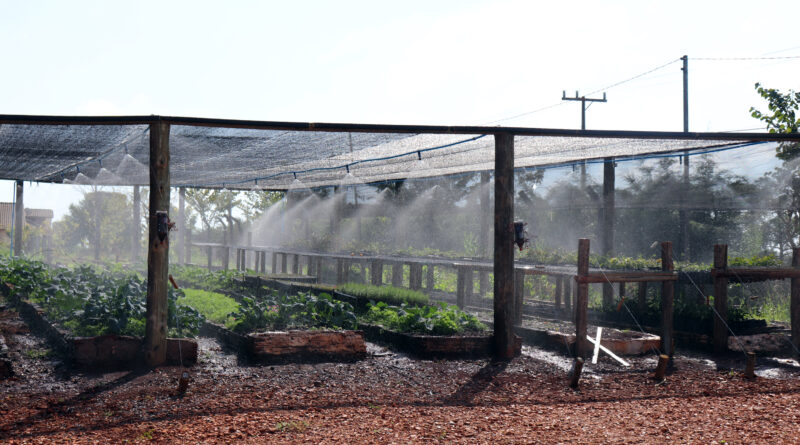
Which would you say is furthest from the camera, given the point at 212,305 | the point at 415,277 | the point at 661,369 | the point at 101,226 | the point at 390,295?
the point at 101,226

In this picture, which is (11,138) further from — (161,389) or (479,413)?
(479,413)

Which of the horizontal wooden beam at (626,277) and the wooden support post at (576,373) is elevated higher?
the horizontal wooden beam at (626,277)

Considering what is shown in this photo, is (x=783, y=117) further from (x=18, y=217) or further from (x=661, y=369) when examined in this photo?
(x=18, y=217)

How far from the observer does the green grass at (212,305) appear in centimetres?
898

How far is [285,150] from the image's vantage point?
9.36 m

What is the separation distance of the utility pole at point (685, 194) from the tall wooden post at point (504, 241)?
11.2ft

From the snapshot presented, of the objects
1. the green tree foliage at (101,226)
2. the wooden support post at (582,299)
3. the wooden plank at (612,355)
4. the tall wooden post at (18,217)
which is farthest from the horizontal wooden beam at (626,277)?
the green tree foliage at (101,226)

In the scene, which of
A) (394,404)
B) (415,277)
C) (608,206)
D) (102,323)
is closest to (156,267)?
(102,323)

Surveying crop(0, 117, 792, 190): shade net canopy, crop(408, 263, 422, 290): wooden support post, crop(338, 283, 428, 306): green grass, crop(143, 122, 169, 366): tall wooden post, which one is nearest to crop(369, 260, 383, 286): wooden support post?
crop(408, 263, 422, 290): wooden support post

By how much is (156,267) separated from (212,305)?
365cm

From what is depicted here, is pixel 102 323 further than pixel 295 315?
No

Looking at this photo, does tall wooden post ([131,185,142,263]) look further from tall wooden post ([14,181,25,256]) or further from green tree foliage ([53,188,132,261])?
green tree foliage ([53,188,132,261])

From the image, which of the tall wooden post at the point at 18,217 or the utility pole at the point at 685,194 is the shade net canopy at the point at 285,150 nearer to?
the utility pole at the point at 685,194

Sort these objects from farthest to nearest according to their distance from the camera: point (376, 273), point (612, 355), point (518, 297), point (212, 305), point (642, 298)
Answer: point (376, 273)
point (642, 298)
point (212, 305)
point (518, 297)
point (612, 355)
